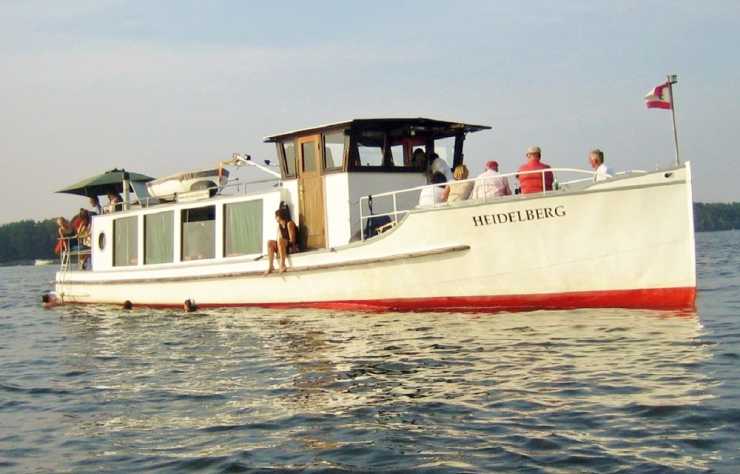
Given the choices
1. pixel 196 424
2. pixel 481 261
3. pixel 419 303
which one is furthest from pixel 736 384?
pixel 419 303

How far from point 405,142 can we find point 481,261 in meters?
3.90

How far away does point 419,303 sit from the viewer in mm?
13016

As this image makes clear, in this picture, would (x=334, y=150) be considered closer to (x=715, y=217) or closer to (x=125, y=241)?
(x=125, y=241)

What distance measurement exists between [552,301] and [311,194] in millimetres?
5359

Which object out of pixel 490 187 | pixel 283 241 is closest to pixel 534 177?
pixel 490 187

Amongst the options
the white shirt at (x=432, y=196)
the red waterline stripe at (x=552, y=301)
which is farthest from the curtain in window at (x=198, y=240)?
the white shirt at (x=432, y=196)

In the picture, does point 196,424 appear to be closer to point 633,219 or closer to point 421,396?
point 421,396

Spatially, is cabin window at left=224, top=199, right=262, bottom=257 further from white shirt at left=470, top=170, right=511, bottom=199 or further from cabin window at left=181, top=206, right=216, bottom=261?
white shirt at left=470, top=170, right=511, bottom=199

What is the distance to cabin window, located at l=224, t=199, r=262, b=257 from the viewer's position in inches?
626

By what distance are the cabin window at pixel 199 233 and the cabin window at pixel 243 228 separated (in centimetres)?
51

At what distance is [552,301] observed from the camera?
1189 cm

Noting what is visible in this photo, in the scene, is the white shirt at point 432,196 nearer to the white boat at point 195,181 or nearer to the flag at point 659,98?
the flag at point 659,98

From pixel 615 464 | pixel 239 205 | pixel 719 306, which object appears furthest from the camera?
pixel 239 205

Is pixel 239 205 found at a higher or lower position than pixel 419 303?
higher
